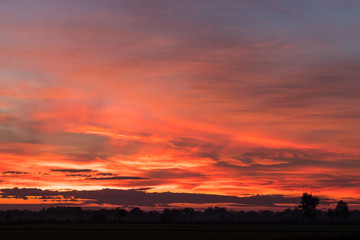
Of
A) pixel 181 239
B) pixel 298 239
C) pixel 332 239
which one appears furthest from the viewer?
pixel 181 239

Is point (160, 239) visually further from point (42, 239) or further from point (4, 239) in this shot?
point (4, 239)

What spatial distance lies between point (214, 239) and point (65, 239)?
90.1ft

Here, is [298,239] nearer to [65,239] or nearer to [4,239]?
[65,239]

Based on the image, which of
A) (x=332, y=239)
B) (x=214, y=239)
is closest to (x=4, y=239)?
(x=214, y=239)

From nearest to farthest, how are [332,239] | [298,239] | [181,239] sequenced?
1. [298,239]
2. [332,239]
3. [181,239]

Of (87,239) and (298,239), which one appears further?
(87,239)

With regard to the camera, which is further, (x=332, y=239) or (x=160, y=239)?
(x=160, y=239)

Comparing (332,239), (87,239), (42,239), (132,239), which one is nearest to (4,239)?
(42,239)

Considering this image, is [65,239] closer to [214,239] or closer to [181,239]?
[181,239]

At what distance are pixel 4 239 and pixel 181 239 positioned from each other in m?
31.9

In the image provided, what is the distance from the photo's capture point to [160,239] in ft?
296

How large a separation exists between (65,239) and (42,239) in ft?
13.6

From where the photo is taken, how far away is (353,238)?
286ft

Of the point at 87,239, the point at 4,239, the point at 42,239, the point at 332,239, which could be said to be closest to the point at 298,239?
the point at 332,239
